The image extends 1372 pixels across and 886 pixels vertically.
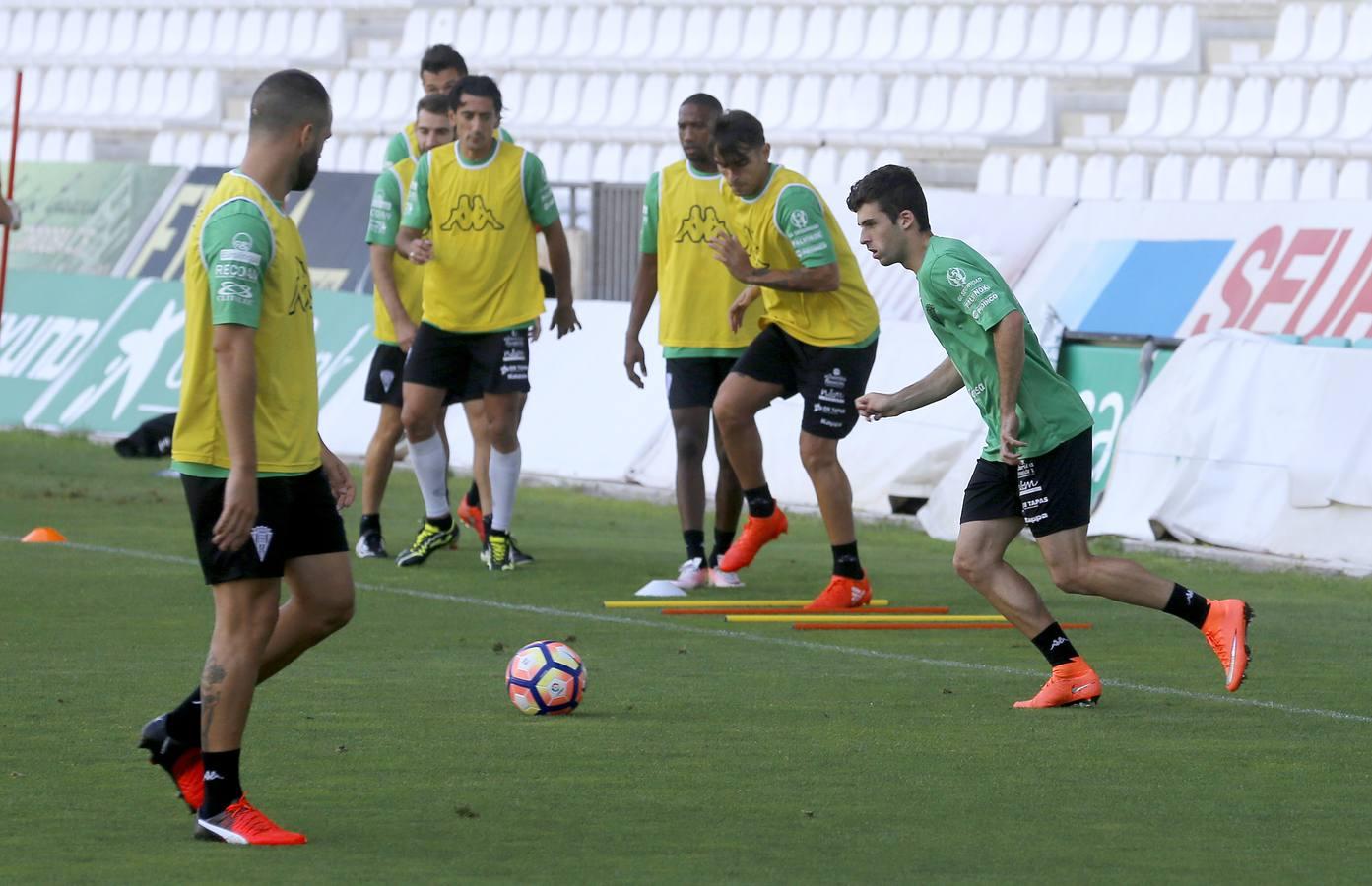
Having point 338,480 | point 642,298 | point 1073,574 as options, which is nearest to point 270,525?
point 338,480

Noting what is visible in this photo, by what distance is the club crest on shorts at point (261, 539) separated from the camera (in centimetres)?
528

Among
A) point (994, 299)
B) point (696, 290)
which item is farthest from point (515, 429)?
point (994, 299)

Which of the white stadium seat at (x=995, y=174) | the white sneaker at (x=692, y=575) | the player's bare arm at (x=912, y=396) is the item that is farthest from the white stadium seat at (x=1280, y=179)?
the player's bare arm at (x=912, y=396)

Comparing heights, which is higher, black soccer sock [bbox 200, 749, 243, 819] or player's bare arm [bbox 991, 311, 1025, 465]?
player's bare arm [bbox 991, 311, 1025, 465]

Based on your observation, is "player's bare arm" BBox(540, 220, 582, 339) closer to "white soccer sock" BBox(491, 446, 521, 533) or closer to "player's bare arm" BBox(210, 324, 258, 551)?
"white soccer sock" BBox(491, 446, 521, 533)

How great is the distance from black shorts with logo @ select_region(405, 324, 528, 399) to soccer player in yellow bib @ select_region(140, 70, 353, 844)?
563 cm

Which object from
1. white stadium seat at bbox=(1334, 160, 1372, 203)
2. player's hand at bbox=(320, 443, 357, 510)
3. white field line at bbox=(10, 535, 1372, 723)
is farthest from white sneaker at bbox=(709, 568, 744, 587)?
white stadium seat at bbox=(1334, 160, 1372, 203)

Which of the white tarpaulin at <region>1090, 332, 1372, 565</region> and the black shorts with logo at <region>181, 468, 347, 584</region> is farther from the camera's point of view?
the white tarpaulin at <region>1090, 332, 1372, 565</region>

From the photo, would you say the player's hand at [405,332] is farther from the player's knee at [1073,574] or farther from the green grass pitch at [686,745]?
the player's knee at [1073,574]

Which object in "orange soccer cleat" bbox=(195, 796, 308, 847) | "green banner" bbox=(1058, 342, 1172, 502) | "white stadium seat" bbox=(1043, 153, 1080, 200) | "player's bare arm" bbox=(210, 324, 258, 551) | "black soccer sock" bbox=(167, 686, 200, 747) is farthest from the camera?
"white stadium seat" bbox=(1043, 153, 1080, 200)

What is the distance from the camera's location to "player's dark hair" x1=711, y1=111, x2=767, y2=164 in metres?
9.89

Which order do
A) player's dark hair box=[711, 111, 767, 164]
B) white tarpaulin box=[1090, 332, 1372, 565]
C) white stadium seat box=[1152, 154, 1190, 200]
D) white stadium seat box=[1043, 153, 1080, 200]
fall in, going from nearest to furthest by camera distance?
player's dark hair box=[711, 111, 767, 164] → white tarpaulin box=[1090, 332, 1372, 565] → white stadium seat box=[1152, 154, 1190, 200] → white stadium seat box=[1043, 153, 1080, 200]

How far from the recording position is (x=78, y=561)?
11180mm

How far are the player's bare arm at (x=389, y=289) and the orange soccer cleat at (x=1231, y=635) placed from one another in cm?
509
